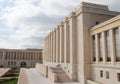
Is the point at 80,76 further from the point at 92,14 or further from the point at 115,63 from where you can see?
the point at 92,14

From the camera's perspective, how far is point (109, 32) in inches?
920

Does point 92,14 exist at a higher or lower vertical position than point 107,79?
higher

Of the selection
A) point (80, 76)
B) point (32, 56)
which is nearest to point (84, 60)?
point (80, 76)

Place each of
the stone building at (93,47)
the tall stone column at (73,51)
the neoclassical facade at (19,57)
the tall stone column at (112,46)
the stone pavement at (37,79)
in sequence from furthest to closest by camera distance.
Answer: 1. the neoclassical facade at (19,57)
2. the tall stone column at (73,51)
3. the stone pavement at (37,79)
4. the stone building at (93,47)
5. the tall stone column at (112,46)

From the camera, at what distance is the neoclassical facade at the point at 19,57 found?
104000 mm

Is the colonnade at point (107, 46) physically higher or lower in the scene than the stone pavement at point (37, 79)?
higher

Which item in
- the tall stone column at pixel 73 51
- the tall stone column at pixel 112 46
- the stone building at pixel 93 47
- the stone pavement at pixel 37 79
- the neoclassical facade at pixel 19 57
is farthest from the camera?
the neoclassical facade at pixel 19 57

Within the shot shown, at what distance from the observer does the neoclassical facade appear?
104m

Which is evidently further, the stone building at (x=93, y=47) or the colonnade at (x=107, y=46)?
the stone building at (x=93, y=47)

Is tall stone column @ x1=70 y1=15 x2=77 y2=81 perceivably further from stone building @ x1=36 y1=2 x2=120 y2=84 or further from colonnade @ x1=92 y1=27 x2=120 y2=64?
colonnade @ x1=92 y1=27 x2=120 y2=64

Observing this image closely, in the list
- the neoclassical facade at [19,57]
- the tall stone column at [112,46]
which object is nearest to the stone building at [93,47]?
the tall stone column at [112,46]

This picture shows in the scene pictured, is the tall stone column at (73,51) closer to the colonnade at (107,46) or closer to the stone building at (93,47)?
the stone building at (93,47)

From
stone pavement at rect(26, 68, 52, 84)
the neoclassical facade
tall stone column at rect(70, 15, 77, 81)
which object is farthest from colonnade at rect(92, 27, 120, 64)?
the neoclassical facade

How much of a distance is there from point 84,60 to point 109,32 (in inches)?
248
